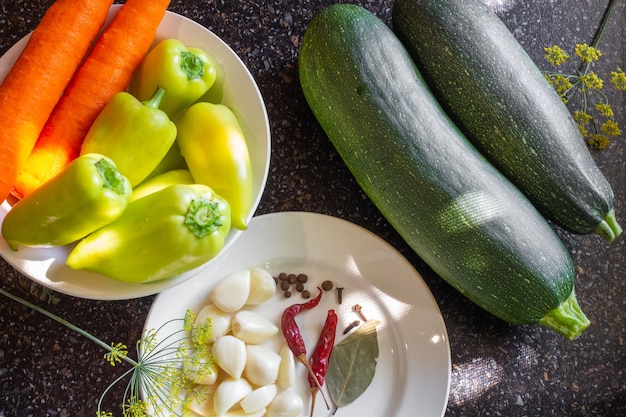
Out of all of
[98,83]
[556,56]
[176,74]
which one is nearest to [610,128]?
[556,56]

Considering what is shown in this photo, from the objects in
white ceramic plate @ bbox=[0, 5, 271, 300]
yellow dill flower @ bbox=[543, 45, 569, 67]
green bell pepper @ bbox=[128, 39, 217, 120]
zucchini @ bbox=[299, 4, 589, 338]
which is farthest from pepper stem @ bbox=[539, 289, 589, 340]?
green bell pepper @ bbox=[128, 39, 217, 120]

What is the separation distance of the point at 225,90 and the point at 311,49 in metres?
0.15

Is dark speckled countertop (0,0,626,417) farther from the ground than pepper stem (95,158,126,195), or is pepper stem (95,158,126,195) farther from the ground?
pepper stem (95,158,126,195)

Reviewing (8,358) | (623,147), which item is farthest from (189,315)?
(623,147)

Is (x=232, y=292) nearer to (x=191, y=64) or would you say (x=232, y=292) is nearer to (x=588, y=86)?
(x=191, y=64)

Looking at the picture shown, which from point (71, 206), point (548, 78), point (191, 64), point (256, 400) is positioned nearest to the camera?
point (71, 206)

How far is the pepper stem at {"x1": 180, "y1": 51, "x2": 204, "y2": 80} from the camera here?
822 millimetres

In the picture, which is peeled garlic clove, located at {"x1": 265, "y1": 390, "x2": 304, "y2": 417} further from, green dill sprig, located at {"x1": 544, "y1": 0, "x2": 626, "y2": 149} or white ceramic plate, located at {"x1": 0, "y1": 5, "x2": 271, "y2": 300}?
green dill sprig, located at {"x1": 544, "y1": 0, "x2": 626, "y2": 149}

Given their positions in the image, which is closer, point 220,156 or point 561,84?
point 220,156

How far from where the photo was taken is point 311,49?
927 mm

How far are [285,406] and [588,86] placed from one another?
2.39ft

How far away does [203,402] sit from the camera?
3.09ft

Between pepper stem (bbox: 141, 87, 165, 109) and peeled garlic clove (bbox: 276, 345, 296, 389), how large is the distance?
432 mm

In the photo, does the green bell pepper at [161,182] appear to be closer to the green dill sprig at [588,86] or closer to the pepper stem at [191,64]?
the pepper stem at [191,64]
